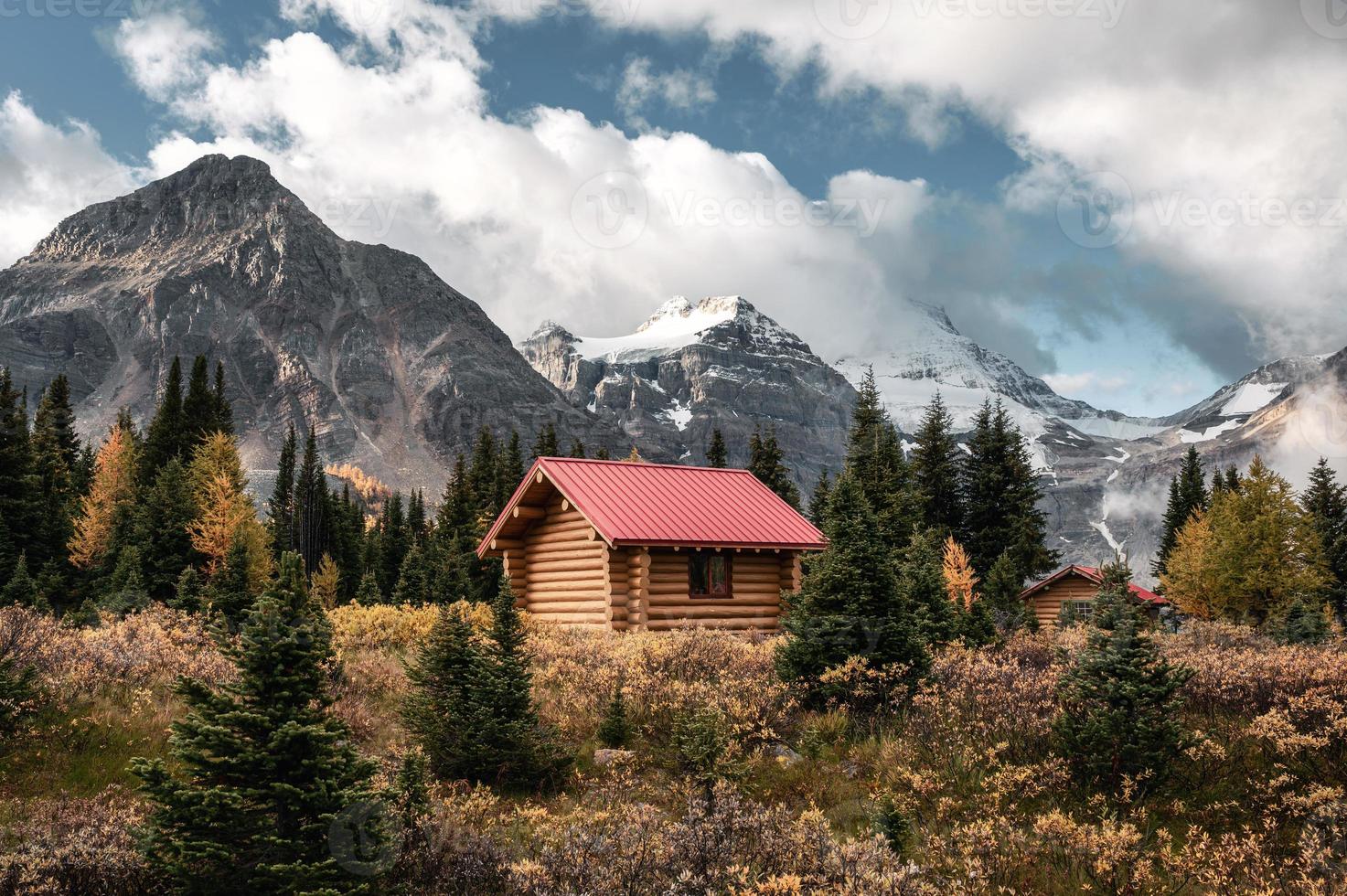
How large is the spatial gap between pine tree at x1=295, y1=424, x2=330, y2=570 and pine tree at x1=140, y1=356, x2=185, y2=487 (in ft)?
57.3

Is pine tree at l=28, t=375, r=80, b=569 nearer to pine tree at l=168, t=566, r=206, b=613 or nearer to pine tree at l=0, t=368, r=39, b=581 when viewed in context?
pine tree at l=0, t=368, r=39, b=581

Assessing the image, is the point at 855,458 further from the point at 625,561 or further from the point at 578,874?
the point at 578,874

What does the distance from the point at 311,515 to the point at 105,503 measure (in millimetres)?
32213

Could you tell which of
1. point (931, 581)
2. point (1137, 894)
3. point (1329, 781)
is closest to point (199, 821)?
point (1137, 894)

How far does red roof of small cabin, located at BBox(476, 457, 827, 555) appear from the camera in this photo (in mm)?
24328

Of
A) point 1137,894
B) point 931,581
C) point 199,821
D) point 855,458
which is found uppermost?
point 855,458

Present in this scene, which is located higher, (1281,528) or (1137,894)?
(1281,528)

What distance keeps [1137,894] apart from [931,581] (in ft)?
39.3

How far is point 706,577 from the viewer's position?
2584cm

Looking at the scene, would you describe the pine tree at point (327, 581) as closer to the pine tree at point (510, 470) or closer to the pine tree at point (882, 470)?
the pine tree at point (510, 470)

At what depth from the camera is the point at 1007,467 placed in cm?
5034

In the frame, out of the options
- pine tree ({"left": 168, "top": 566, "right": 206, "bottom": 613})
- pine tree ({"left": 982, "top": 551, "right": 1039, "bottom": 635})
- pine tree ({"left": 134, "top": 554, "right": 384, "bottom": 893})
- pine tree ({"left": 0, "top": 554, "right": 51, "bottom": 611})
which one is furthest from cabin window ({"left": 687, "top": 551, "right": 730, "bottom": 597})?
pine tree ({"left": 0, "top": 554, "right": 51, "bottom": 611})

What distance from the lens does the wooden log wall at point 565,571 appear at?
974 inches

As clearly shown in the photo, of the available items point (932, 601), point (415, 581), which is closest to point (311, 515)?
point (415, 581)
